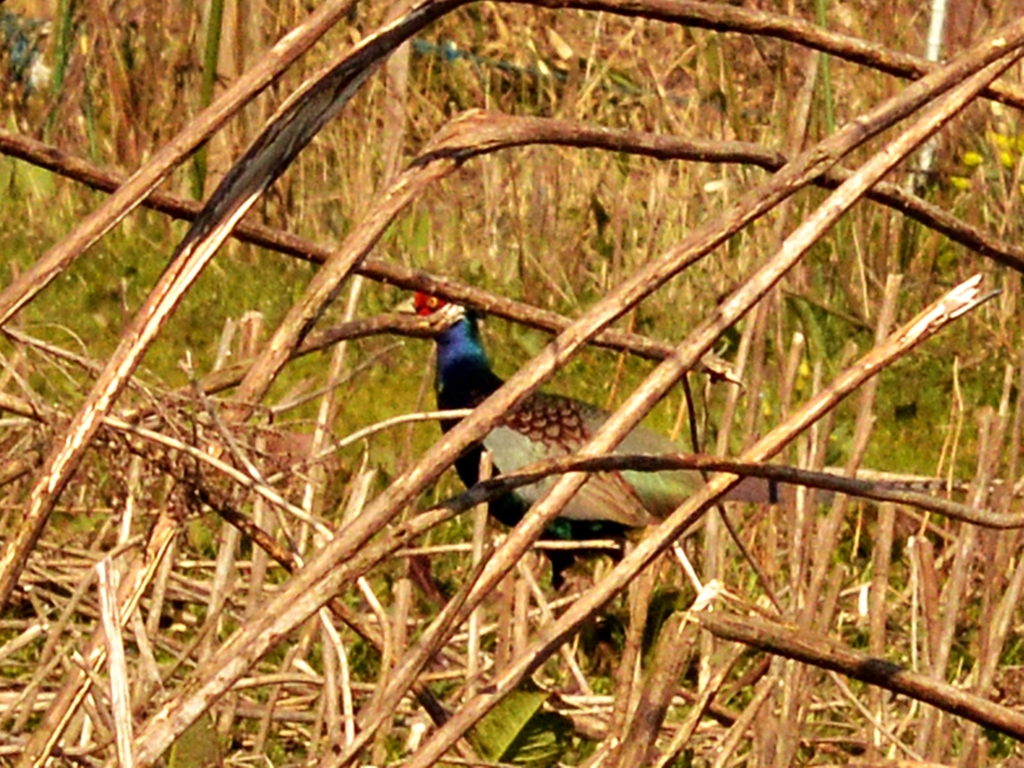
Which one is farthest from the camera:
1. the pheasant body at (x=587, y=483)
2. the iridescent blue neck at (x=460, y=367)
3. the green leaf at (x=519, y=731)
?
the iridescent blue neck at (x=460, y=367)

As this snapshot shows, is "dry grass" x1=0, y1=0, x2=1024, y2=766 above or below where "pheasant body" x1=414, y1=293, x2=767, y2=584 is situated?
above

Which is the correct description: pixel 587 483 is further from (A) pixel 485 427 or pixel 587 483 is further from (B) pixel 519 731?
(A) pixel 485 427

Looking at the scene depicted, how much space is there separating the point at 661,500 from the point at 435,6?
3.89m

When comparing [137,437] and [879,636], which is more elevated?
[137,437]

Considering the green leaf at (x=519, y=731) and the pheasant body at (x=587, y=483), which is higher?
the green leaf at (x=519, y=731)

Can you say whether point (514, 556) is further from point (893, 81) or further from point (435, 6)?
point (893, 81)

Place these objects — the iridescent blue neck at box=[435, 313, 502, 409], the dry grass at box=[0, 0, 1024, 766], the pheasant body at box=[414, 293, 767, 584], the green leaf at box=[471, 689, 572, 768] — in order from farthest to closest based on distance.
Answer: the iridescent blue neck at box=[435, 313, 502, 409] → the pheasant body at box=[414, 293, 767, 584] → the green leaf at box=[471, 689, 572, 768] → the dry grass at box=[0, 0, 1024, 766]

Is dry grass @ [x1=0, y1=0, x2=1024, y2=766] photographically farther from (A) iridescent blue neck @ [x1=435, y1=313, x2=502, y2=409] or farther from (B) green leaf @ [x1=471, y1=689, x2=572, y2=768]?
(A) iridescent blue neck @ [x1=435, y1=313, x2=502, y2=409]

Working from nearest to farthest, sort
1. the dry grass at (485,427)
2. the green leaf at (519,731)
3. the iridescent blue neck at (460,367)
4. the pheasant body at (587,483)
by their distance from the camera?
the dry grass at (485,427), the green leaf at (519,731), the pheasant body at (587,483), the iridescent blue neck at (460,367)

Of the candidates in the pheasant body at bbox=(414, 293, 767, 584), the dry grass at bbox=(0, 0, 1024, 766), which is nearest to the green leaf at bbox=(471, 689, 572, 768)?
the dry grass at bbox=(0, 0, 1024, 766)

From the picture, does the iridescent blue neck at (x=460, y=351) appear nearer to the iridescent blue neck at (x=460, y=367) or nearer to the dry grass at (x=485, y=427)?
the iridescent blue neck at (x=460, y=367)

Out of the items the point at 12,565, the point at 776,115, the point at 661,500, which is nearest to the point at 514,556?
the point at 12,565

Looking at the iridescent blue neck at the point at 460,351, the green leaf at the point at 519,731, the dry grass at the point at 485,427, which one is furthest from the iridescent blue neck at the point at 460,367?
the green leaf at the point at 519,731

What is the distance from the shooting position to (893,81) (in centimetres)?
614
